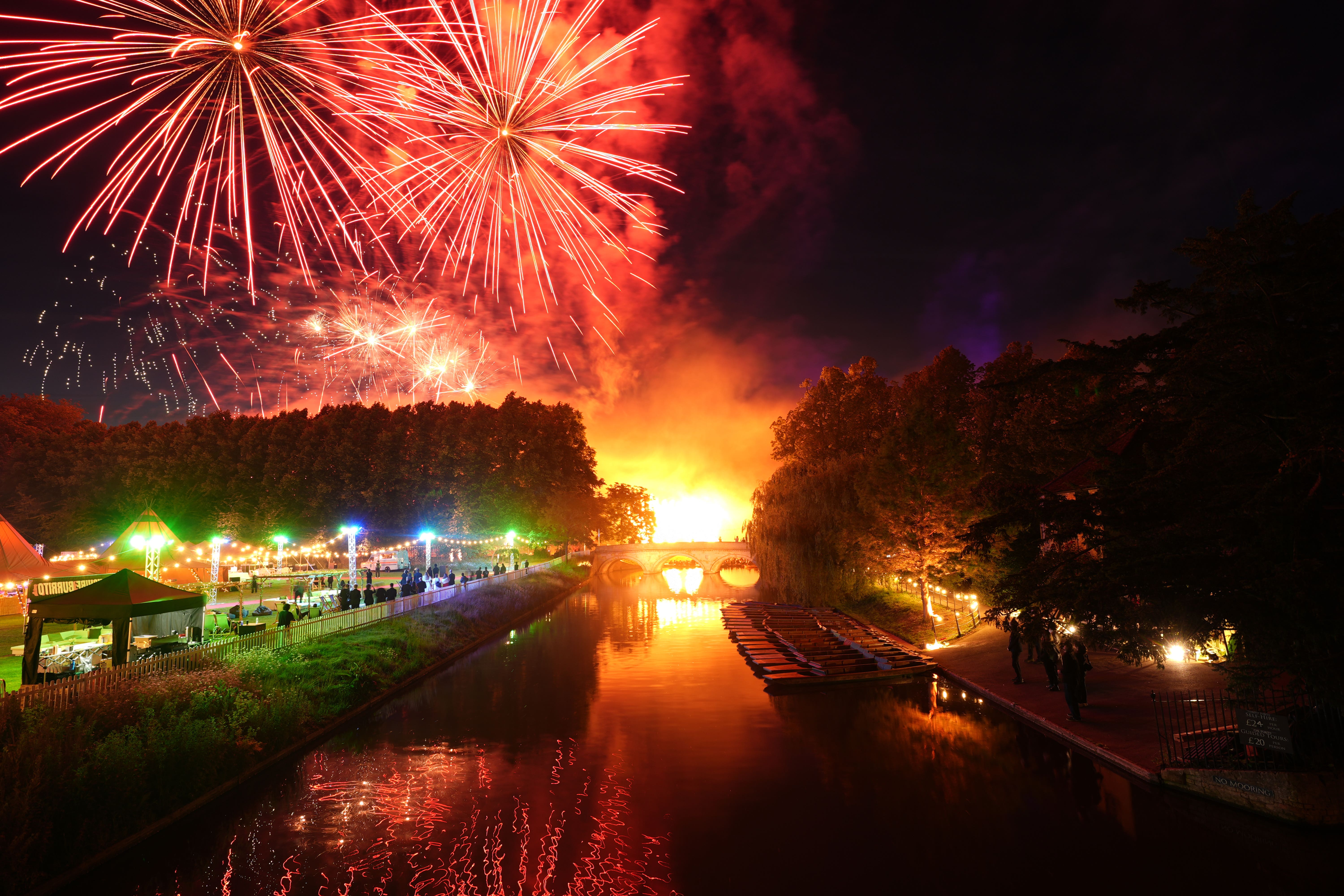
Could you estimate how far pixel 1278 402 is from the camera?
1130 centimetres

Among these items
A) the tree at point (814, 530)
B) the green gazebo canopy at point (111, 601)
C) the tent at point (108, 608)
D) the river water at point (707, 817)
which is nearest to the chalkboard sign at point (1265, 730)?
the river water at point (707, 817)

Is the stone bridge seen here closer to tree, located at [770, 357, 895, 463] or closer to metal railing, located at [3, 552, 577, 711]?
tree, located at [770, 357, 895, 463]

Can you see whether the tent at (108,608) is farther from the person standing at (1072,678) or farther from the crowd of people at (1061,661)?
the person standing at (1072,678)

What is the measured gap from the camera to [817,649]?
103ft

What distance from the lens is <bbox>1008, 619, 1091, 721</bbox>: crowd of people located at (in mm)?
16234

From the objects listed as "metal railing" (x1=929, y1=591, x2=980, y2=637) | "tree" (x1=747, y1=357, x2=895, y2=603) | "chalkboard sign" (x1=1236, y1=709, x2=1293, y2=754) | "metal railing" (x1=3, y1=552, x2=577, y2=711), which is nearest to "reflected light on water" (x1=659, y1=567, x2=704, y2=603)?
"tree" (x1=747, y1=357, x2=895, y2=603)

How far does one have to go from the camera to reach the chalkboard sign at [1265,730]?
1137cm

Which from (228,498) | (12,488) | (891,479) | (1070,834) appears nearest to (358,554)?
(228,498)

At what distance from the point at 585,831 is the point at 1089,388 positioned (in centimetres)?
3608

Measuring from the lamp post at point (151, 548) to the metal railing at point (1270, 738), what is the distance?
40.1 m

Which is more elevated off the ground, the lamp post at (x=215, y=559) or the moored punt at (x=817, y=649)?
the lamp post at (x=215, y=559)

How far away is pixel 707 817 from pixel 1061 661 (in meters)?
12.0

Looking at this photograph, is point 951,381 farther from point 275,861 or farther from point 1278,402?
point 275,861

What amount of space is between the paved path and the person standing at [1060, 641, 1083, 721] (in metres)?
0.21
